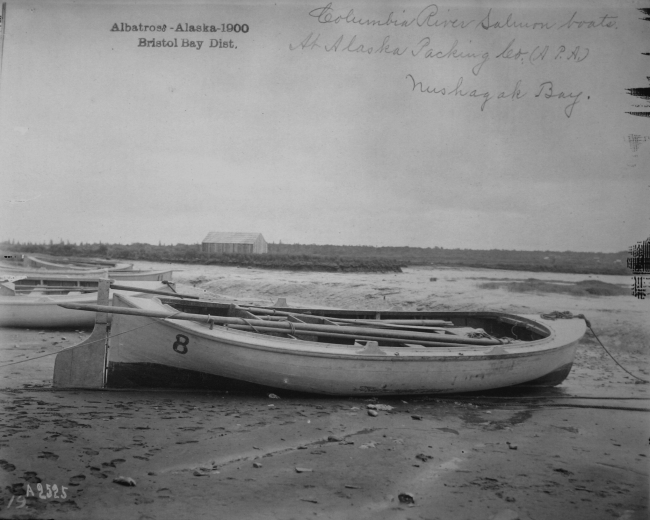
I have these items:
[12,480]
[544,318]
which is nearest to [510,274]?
[544,318]

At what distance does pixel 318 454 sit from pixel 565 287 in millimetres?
16110

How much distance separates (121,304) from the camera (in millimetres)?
5395

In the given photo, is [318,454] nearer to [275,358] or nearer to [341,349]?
[275,358]

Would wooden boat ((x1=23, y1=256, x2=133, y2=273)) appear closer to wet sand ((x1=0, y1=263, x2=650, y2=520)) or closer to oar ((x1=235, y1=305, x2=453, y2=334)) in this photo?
oar ((x1=235, y1=305, x2=453, y2=334))

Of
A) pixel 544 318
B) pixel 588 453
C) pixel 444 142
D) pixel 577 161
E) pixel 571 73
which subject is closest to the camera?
pixel 588 453

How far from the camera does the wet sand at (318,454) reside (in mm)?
3170

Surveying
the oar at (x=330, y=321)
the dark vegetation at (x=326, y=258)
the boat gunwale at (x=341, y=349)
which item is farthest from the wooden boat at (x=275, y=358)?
the dark vegetation at (x=326, y=258)

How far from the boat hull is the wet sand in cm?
21

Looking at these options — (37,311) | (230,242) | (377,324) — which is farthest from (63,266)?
(377,324)

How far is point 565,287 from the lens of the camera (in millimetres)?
17328

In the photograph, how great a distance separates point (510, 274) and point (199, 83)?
19214 millimetres

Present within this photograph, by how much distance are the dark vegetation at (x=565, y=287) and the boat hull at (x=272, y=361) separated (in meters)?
11.4

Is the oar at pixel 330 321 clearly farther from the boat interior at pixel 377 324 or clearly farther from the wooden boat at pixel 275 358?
the wooden boat at pixel 275 358

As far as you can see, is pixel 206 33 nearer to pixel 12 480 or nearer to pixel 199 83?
pixel 199 83
